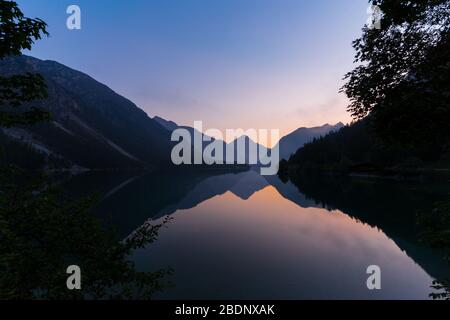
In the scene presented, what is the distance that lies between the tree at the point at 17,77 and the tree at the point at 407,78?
13138 mm

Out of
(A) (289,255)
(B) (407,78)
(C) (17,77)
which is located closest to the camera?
(C) (17,77)

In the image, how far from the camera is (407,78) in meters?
12.4

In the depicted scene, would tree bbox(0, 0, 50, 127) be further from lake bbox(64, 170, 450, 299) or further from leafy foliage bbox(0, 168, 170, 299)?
lake bbox(64, 170, 450, 299)

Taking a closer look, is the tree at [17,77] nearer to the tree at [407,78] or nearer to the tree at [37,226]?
the tree at [37,226]

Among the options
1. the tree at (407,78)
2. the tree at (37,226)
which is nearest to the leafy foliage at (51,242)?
the tree at (37,226)

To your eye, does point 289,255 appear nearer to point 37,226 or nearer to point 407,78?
point 407,78

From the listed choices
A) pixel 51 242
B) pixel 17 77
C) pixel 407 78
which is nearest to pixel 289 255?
pixel 407 78

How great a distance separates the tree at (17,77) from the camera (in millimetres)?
7082

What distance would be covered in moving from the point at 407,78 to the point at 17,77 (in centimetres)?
1533

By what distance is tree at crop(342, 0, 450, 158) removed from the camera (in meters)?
11.0

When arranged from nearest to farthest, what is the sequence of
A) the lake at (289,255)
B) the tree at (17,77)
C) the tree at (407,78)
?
1. the tree at (17,77)
2. the tree at (407,78)
3. the lake at (289,255)

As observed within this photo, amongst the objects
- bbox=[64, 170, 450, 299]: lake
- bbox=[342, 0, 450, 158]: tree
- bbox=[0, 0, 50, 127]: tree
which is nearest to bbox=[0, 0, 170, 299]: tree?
bbox=[0, 0, 50, 127]: tree
